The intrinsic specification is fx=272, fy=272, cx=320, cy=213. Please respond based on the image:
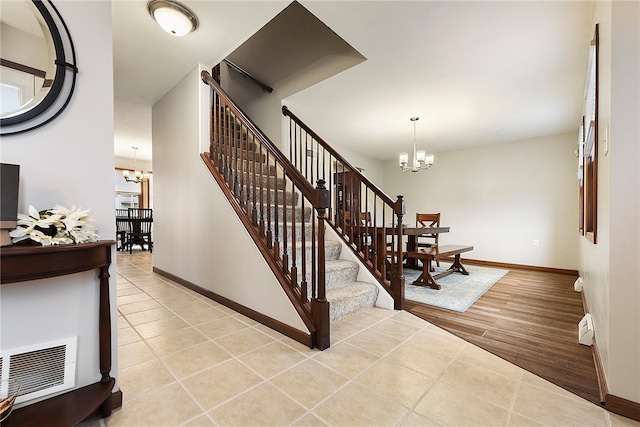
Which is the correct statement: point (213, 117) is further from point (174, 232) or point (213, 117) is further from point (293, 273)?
point (293, 273)

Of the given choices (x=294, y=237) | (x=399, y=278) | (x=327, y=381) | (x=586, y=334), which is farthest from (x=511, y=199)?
(x=327, y=381)

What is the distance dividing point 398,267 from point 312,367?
134 centimetres

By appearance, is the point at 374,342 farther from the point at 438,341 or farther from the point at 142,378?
the point at 142,378

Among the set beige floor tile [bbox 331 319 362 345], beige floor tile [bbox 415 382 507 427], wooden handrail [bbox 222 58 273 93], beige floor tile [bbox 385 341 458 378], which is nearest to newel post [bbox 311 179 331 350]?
beige floor tile [bbox 331 319 362 345]

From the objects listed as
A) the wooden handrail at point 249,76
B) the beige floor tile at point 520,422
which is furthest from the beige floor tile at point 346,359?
the wooden handrail at point 249,76

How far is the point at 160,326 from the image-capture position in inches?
84.7

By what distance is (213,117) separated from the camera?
2.95 metres

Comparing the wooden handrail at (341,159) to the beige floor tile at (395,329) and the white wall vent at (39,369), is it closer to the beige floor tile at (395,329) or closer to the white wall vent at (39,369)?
the beige floor tile at (395,329)

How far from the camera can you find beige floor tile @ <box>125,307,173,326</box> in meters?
2.26

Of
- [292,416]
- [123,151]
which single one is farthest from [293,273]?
[123,151]

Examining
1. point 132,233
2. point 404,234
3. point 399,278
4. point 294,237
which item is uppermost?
point 294,237

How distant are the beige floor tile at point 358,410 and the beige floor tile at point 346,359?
0.58ft

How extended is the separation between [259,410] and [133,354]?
1022 millimetres

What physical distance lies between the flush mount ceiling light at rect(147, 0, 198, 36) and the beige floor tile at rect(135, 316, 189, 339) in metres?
2.33
